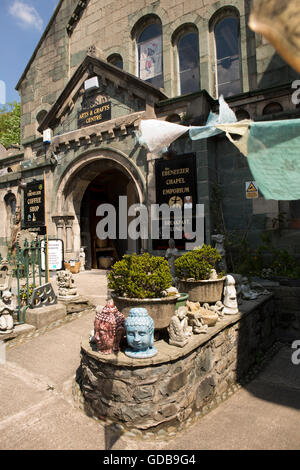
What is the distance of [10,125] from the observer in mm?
25688

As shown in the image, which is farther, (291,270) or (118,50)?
(118,50)

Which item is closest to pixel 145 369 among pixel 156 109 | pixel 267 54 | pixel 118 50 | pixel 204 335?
pixel 204 335

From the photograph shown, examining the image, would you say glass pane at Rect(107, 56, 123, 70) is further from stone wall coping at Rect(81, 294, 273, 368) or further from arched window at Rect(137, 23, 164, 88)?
stone wall coping at Rect(81, 294, 273, 368)

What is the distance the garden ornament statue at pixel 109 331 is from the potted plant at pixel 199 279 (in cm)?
183

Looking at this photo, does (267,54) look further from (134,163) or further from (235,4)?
(134,163)

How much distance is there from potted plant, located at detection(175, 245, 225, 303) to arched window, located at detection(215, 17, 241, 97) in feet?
25.9

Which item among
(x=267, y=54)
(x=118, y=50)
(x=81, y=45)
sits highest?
(x=81, y=45)

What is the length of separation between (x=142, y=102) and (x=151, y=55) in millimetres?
3631

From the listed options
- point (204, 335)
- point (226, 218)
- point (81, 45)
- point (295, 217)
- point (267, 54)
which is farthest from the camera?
point (81, 45)

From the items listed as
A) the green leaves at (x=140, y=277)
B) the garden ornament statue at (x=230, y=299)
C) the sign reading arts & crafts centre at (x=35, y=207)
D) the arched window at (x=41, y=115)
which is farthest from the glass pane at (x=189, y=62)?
the green leaves at (x=140, y=277)

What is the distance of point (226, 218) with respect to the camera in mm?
9242

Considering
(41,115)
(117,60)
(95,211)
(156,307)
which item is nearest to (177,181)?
(156,307)

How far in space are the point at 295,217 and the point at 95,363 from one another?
691 cm

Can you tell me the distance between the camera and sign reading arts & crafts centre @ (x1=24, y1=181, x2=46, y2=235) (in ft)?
42.6
